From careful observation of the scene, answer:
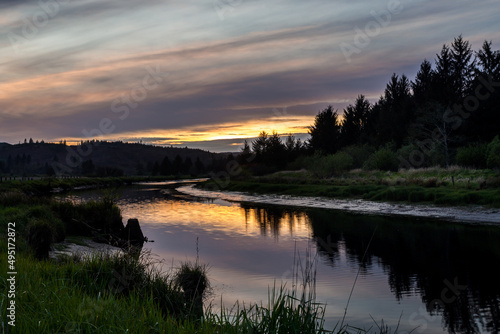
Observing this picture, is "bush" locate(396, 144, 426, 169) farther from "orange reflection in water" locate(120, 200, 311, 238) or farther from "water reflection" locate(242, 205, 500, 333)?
"water reflection" locate(242, 205, 500, 333)

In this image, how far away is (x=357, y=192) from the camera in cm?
3825

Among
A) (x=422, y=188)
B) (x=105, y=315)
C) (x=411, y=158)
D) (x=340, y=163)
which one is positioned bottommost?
(x=422, y=188)

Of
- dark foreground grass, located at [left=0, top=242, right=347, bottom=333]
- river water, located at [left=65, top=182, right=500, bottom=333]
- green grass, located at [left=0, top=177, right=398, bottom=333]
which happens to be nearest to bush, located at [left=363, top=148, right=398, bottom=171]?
river water, located at [left=65, top=182, right=500, bottom=333]

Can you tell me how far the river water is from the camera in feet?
31.9

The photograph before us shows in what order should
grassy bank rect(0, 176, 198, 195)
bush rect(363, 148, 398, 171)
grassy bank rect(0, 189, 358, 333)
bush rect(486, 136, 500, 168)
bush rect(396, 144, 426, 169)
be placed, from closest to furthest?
1. grassy bank rect(0, 189, 358, 333)
2. bush rect(486, 136, 500, 168)
3. grassy bank rect(0, 176, 198, 195)
4. bush rect(396, 144, 426, 169)
5. bush rect(363, 148, 398, 171)

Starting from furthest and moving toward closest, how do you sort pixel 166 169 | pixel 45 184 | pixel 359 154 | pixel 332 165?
pixel 166 169
pixel 359 154
pixel 45 184
pixel 332 165

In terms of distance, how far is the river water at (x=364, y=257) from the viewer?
9.73 meters

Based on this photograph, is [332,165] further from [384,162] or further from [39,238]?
[39,238]

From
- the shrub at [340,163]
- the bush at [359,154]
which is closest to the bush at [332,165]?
the shrub at [340,163]

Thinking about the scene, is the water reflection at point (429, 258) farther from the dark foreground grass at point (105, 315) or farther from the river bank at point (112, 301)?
the dark foreground grass at point (105, 315)

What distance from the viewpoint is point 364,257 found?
54.0 ft

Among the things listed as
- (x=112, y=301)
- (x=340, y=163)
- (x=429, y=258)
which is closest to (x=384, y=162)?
(x=340, y=163)

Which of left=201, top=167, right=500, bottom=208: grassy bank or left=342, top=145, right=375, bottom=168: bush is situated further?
left=342, top=145, right=375, bottom=168: bush

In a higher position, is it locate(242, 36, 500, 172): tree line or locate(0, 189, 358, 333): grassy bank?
locate(242, 36, 500, 172): tree line
